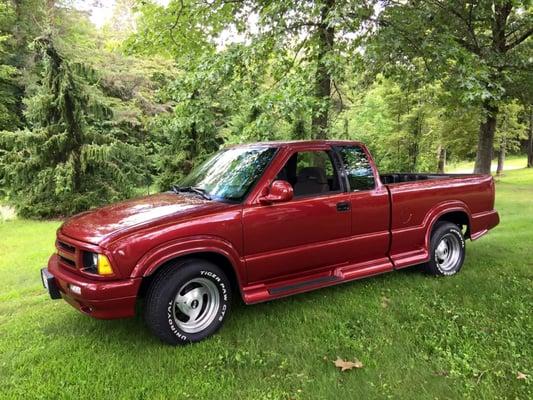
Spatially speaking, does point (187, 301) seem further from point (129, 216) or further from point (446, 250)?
point (446, 250)

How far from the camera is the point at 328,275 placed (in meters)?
4.92

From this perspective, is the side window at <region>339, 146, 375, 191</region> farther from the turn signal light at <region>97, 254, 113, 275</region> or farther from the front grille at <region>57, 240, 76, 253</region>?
the front grille at <region>57, 240, 76, 253</region>

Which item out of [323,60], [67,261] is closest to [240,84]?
[323,60]

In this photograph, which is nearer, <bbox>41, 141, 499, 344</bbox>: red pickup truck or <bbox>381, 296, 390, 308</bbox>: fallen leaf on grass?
<bbox>41, 141, 499, 344</bbox>: red pickup truck

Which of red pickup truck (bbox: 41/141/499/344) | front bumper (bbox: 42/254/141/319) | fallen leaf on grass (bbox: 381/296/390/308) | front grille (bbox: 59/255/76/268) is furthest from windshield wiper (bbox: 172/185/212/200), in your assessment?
fallen leaf on grass (bbox: 381/296/390/308)

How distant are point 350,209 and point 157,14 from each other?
704 centimetres

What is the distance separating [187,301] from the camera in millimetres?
4098

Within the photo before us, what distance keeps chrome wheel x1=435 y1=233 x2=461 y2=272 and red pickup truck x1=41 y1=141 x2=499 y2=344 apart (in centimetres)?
1

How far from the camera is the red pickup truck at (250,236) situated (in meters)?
3.81

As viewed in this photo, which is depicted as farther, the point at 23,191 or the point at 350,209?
the point at 23,191

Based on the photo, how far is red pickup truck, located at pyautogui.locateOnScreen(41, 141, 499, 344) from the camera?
12.5 feet

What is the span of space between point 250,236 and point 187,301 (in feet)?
2.81

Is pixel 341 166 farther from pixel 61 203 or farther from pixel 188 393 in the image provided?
pixel 61 203

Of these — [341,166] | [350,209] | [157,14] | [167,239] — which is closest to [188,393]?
[167,239]
